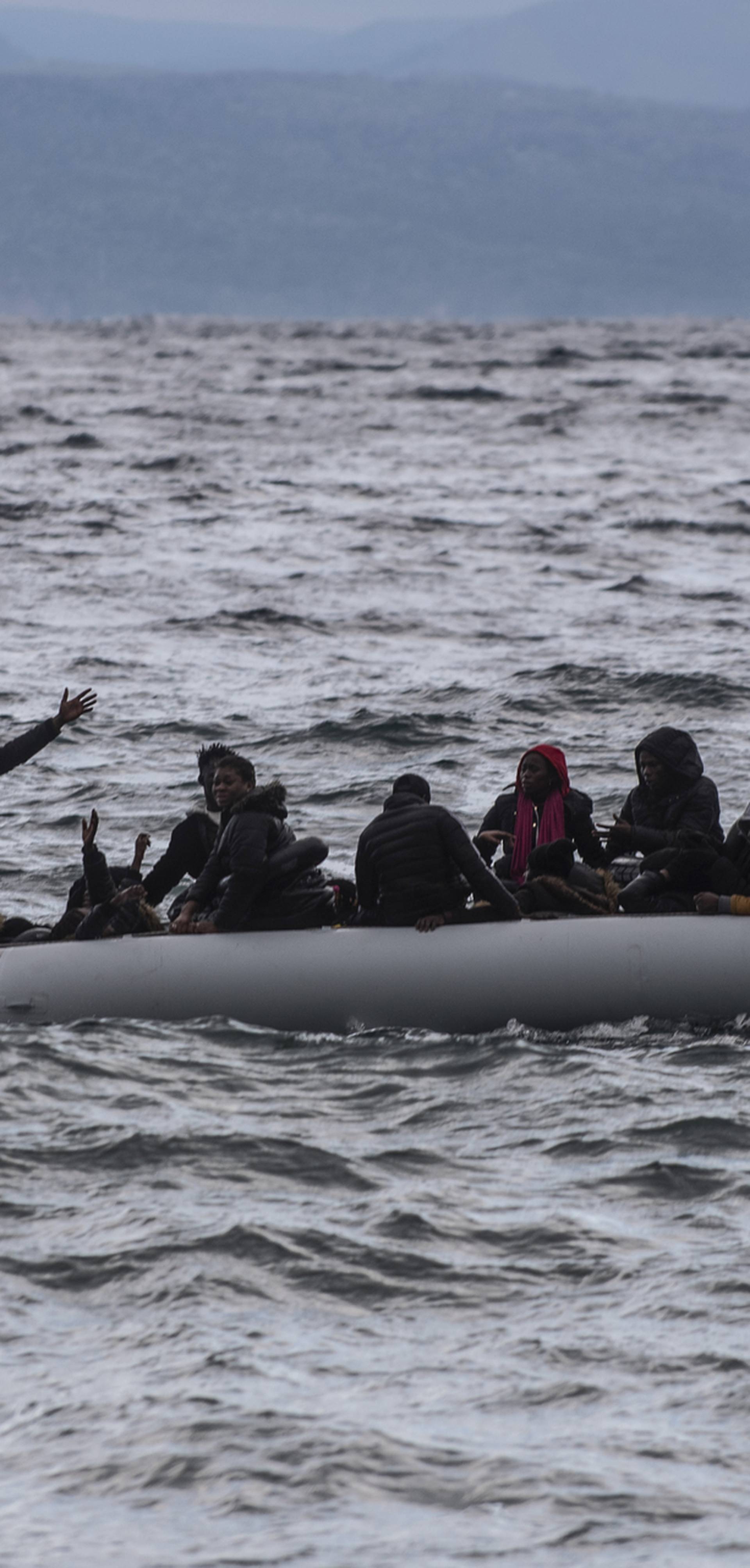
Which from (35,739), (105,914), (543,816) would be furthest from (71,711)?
(543,816)

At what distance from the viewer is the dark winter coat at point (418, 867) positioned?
8898 mm

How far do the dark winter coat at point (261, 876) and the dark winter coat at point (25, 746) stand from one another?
105cm

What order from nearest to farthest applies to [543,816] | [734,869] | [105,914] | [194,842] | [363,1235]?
[363,1235], [734,869], [105,914], [194,842], [543,816]

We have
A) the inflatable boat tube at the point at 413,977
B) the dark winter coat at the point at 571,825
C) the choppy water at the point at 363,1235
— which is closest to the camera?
the choppy water at the point at 363,1235

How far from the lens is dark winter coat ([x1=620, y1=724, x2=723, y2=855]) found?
9.65 m

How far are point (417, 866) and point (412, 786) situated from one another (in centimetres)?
42

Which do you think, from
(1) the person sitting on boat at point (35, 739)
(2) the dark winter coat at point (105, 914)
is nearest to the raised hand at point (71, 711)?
(1) the person sitting on boat at point (35, 739)

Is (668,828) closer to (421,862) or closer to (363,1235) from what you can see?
(421,862)

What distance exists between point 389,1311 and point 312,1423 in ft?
2.44


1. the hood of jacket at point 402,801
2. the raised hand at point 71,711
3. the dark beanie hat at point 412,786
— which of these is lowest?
the hood of jacket at point 402,801

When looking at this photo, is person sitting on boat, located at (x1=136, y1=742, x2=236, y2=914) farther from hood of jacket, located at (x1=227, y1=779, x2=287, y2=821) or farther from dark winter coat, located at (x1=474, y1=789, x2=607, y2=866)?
dark winter coat, located at (x1=474, y1=789, x2=607, y2=866)

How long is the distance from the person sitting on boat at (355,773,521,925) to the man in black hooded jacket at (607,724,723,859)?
100 cm

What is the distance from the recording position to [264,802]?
29.8 ft

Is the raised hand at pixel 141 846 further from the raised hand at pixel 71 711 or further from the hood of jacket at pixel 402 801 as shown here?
the hood of jacket at pixel 402 801
